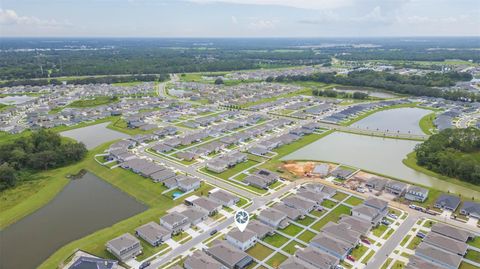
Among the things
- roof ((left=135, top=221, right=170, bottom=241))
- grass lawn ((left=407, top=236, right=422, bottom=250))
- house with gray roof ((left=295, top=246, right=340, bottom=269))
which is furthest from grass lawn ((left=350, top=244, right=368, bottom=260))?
roof ((left=135, top=221, right=170, bottom=241))

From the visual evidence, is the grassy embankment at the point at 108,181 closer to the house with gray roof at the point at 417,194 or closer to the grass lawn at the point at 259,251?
the grass lawn at the point at 259,251

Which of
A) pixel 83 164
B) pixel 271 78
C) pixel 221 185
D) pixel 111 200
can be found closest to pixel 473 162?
pixel 221 185

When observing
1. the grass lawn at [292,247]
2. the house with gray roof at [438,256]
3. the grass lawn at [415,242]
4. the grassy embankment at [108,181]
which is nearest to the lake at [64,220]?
the grassy embankment at [108,181]

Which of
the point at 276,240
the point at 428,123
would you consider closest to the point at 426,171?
the point at 276,240

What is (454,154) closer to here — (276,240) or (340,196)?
(340,196)

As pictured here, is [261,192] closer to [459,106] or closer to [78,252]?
[78,252]
